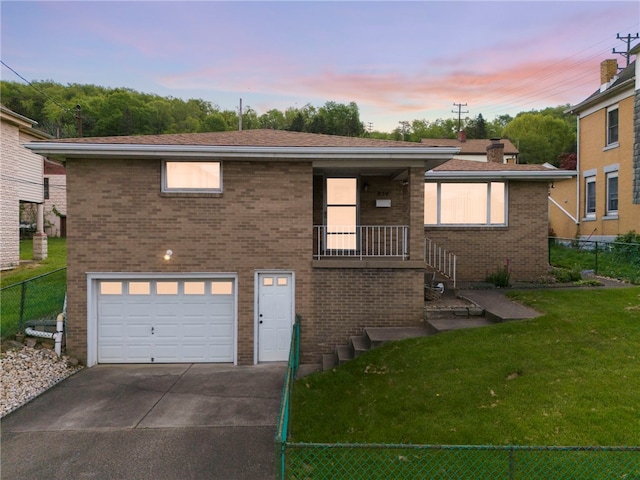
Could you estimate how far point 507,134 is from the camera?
65.0 metres

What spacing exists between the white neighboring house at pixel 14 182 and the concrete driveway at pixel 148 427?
13489 mm

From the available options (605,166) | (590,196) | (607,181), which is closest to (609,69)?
(605,166)

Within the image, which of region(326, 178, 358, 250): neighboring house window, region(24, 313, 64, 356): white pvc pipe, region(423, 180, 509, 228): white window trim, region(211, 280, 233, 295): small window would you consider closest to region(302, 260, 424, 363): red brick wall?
region(211, 280, 233, 295): small window

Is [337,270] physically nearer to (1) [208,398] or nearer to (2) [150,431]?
(1) [208,398]

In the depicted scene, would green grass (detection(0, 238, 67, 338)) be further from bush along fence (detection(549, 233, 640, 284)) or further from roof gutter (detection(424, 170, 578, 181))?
bush along fence (detection(549, 233, 640, 284))

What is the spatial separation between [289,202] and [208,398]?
188 inches

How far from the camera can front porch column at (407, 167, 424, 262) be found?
10.0 m

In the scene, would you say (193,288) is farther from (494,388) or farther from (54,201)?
(54,201)

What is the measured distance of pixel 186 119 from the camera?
59.4m

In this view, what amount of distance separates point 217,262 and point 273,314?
6.23ft

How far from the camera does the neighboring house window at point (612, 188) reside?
772 inches

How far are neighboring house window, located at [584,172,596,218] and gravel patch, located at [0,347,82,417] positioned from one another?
78.8 ft

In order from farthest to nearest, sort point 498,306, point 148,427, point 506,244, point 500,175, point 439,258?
1. point 506,244
2. point 500,175
3. point 439,258
4. point 498,306
5. point 148,427

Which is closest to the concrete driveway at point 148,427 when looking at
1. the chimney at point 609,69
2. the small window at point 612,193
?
the small window at point 612,193
